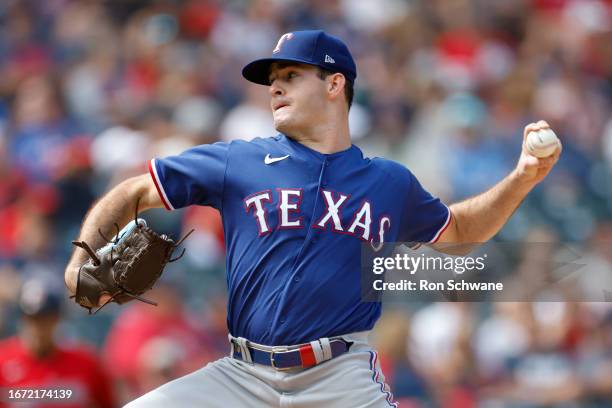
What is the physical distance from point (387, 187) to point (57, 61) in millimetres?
6159

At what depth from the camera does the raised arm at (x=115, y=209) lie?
3893mm

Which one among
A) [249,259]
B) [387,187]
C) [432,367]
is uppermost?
[387,187]

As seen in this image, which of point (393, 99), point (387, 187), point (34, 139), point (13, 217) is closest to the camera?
point (387, 187)

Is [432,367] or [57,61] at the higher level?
[57,61]

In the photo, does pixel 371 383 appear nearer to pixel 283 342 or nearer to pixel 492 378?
pixel 283 342

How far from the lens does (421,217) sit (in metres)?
4.18

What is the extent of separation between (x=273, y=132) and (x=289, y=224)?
4.70 metres


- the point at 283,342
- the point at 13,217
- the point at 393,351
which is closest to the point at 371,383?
the point at 283,342

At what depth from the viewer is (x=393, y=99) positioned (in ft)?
29.9

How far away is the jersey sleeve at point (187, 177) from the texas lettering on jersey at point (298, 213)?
143 millimetres

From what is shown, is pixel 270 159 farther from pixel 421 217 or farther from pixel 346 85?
pixel 421 217

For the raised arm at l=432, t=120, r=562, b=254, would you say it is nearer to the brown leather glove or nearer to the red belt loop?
the red belt loop

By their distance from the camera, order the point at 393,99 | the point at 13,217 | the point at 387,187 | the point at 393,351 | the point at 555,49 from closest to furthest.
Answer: the point at 387,187, the point at 393,351, the point at 13,217, the point at 393,99, the point at 555,49

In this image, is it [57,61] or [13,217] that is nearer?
[13,217]
